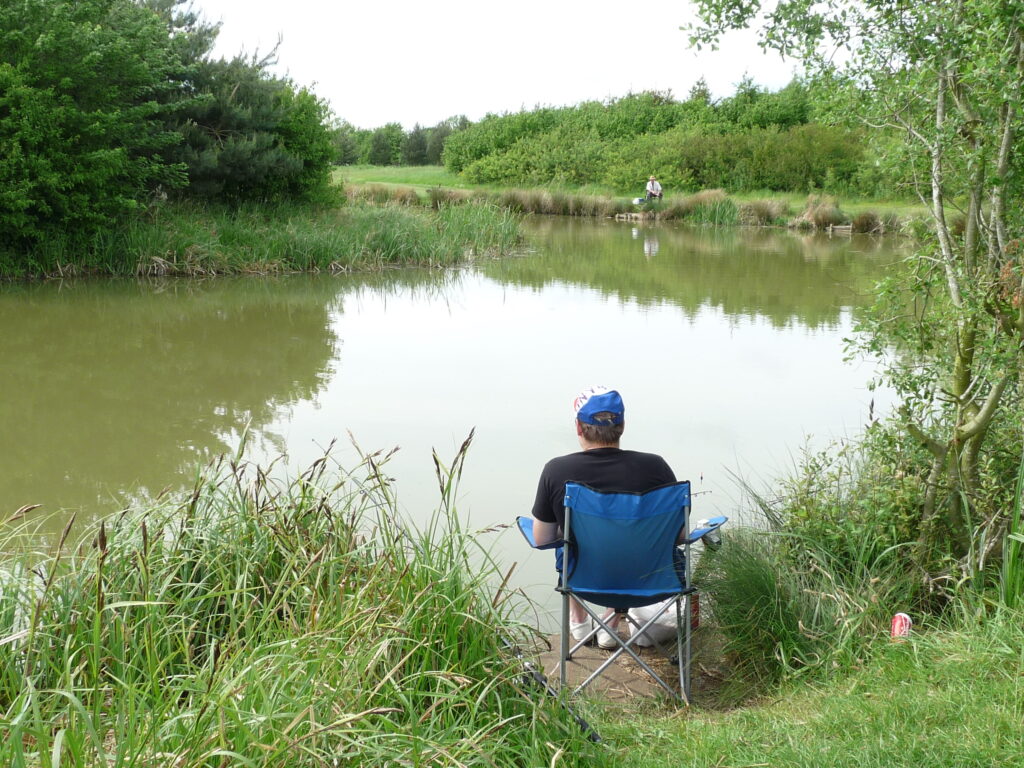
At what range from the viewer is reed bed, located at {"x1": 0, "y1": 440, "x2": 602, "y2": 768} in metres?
1.98

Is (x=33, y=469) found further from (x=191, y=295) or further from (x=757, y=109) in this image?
(x=757, y=109)

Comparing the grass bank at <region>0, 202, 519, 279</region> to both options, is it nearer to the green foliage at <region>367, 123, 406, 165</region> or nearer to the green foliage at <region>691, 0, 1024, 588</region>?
the green foliage at <region>691, 0, 1024, 588</region>

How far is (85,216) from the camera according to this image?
12.6m

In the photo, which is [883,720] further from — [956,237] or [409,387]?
[409,387]

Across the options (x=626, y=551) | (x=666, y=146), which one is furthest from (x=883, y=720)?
(x=666, y=146)

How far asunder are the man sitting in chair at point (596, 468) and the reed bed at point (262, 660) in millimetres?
406

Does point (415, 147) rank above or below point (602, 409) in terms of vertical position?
above

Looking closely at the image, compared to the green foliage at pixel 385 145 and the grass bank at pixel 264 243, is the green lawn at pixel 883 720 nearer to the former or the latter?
the grass bank at pixel 264 243

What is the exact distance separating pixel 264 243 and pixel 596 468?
11.8m

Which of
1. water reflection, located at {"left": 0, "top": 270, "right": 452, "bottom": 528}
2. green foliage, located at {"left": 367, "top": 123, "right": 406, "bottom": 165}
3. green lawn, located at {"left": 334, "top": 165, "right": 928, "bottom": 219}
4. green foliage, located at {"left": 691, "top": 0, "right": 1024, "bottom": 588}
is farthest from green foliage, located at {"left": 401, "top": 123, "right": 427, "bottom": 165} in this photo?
green foliage, located at {"left": 691, "top": 0, "right": 1024, "bottom": 588}

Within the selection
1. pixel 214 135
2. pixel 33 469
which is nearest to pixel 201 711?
pixel 33 469

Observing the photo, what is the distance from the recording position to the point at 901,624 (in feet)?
10.7

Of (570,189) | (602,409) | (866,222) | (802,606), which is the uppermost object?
(602,409)

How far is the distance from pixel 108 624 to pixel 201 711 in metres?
0.95
